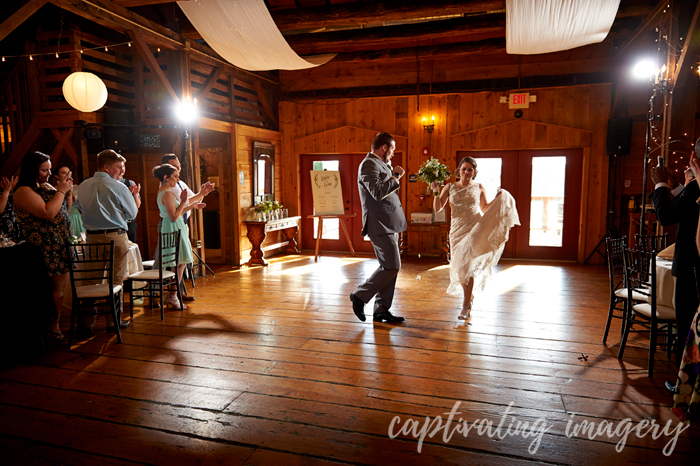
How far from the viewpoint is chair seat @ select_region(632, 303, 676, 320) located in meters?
3.16

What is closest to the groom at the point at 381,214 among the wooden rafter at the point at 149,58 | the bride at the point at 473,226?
the bride at the point at 473,226

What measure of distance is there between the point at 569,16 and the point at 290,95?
232 inches

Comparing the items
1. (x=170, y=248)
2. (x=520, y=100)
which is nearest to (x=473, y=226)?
(x=170, y=248)

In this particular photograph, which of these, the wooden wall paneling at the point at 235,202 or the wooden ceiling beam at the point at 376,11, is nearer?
the wooden ceiling beam at the point at 376,11

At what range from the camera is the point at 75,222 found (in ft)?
18.1

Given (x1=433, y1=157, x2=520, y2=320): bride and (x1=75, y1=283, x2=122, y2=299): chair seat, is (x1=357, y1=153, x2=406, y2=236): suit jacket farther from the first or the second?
(x1=75, y1=283, x2=122, y2=299): chair seat

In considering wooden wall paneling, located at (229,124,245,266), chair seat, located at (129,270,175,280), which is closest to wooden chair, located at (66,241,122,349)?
chair seat, located at (129,270,175,280)

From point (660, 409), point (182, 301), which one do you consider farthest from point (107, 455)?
point (660, 409)

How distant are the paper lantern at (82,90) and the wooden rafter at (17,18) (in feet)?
3.56

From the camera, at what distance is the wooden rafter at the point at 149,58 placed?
19.6ft

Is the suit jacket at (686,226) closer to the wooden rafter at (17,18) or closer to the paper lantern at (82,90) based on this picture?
the wooden rafter at (17,18)

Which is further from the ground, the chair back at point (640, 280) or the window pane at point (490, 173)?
the window pane at point (490, 173)

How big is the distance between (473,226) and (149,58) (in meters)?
5.04

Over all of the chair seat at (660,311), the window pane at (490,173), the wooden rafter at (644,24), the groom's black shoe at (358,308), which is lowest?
the groom's black shoe at (358,308)
